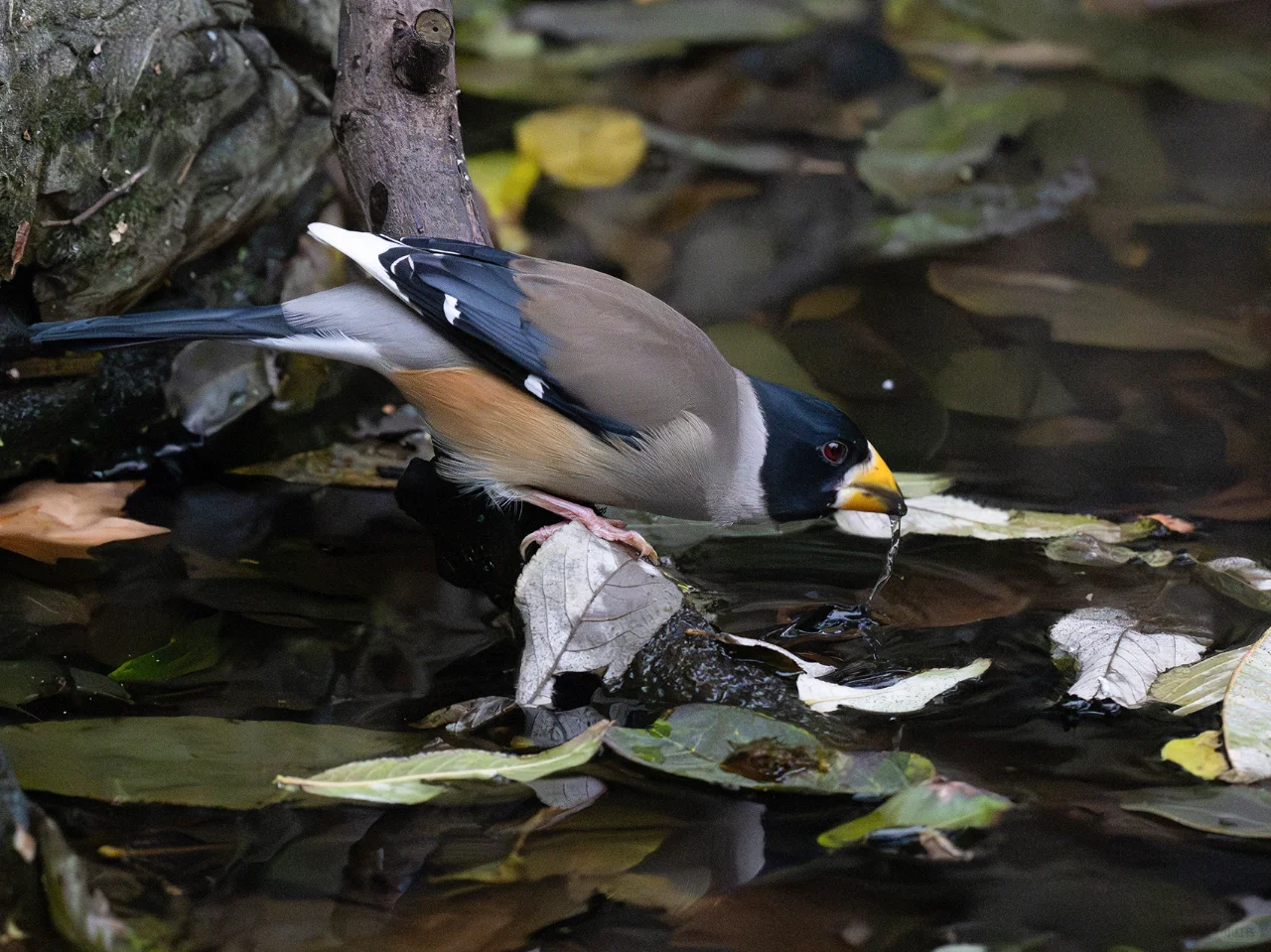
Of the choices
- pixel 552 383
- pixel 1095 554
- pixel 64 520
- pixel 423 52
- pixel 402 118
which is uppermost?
pixel 423 52

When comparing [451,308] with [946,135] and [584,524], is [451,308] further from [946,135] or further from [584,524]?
[946,135]

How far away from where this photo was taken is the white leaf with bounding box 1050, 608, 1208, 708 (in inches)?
116

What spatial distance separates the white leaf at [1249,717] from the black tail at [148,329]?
2.52m

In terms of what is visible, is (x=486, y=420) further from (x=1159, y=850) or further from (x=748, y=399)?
(x=1159, y=850)

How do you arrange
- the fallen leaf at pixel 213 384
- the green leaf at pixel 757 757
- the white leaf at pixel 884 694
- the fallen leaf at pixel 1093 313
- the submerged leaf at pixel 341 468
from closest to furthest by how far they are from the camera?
the green leaf at pixel 757 757
the white leaf at pixel 884 694
the submerged leaf at pixel 341 468
the fallen leaf at pixel 213 384
the fallen leaf at pixel 1093 313

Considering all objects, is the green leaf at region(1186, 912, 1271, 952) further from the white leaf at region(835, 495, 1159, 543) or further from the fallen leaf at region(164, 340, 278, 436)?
the fallen leaf at region(164, 340, 278, 436)

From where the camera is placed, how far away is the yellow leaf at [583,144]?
20.0 feet

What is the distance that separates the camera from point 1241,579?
11.4ft

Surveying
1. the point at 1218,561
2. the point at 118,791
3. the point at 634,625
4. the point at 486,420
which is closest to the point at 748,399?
the point at 486,420

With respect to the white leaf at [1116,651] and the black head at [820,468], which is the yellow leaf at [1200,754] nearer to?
the white leaf at [1116,651]

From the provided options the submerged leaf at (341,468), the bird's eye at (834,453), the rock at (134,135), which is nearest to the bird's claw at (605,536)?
the bird's eye at (834,453)

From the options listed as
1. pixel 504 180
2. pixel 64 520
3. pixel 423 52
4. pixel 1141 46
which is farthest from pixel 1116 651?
pixel 1141 46

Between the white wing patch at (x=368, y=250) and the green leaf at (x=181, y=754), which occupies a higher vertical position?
the white wing patch at (x=368, y=250)

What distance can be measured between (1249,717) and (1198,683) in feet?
0.67
